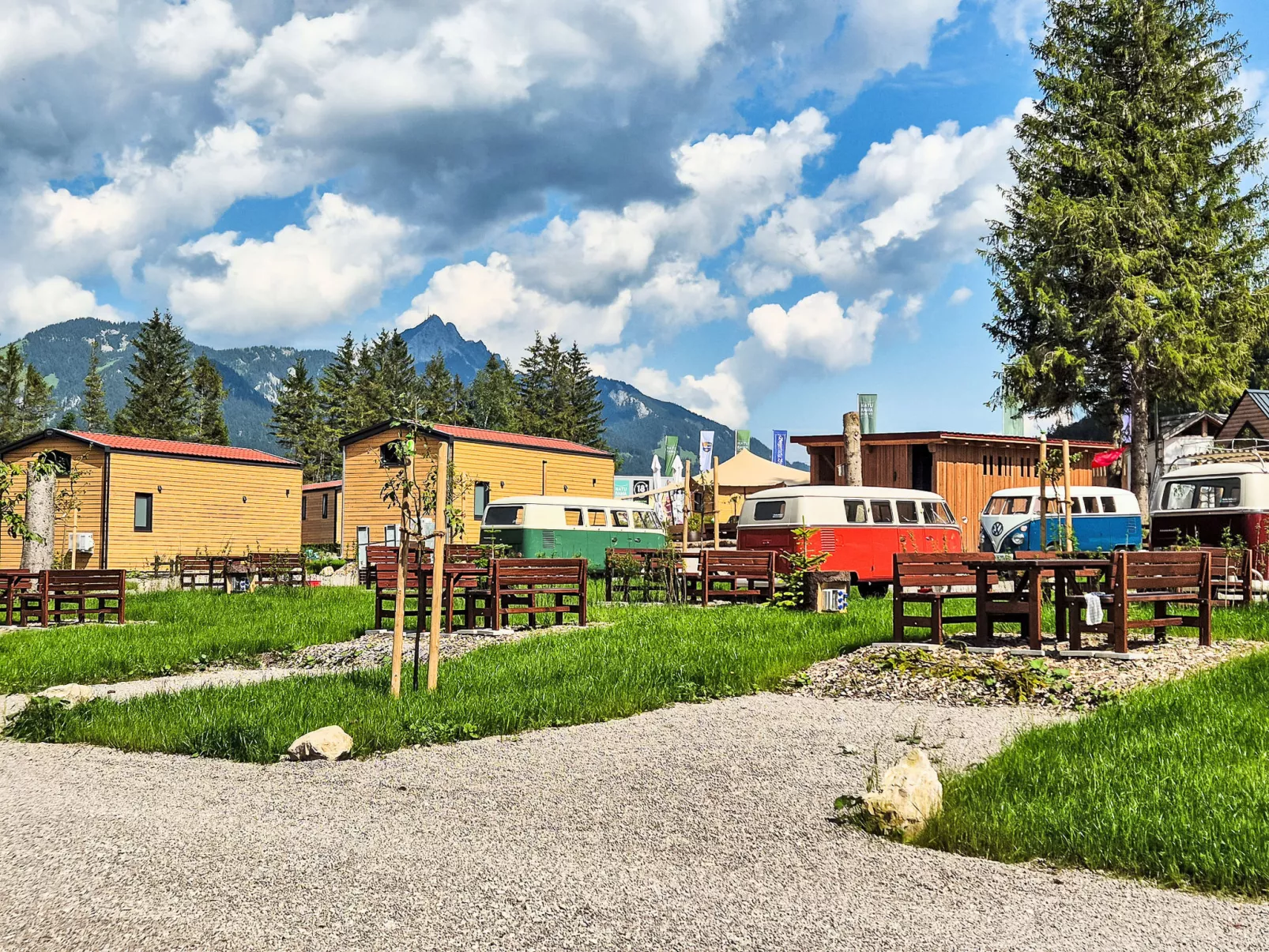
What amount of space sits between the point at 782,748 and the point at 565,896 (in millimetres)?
3139

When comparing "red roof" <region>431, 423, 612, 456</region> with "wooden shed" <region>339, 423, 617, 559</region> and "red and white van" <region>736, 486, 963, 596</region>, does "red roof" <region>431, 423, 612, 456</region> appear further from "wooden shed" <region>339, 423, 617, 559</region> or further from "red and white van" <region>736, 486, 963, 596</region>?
"red and white van" <region>736, 486, 963, 596</region>

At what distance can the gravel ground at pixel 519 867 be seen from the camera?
393 cm

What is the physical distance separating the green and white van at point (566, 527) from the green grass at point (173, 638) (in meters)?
6.80

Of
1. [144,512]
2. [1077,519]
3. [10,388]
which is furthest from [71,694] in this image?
[10,388]

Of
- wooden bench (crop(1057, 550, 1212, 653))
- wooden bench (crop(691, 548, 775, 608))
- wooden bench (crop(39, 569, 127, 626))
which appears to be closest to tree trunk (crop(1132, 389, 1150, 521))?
wooden bench (crop(691, 548, 775, 608))

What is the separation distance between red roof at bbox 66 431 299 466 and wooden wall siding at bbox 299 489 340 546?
9.92 metres

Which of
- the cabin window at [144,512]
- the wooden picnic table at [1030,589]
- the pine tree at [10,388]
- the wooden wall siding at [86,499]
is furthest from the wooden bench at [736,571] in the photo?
the pine tree at [10,388]

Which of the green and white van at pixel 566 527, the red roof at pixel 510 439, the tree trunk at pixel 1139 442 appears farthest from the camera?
the red roof at pixel 510 439

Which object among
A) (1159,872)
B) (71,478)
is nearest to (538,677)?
(1159,872)

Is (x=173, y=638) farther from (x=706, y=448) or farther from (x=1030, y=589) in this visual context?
(x=706, y=448)

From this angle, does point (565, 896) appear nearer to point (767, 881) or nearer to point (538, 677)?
point (767, 881)

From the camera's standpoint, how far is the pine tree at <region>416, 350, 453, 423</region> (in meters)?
74.9

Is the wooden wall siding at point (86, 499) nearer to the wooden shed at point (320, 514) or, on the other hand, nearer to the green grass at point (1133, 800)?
the wooden shed at point (320, 514)

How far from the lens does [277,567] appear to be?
24609mm
